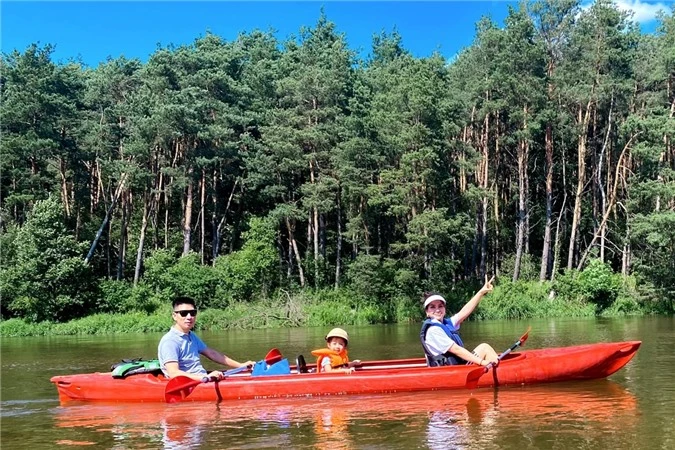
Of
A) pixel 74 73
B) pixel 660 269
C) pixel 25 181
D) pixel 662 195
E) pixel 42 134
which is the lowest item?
pixel 660 269

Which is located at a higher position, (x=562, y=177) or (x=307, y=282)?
(x=562, y=177)

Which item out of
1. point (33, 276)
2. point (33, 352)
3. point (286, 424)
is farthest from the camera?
point (33, 276)

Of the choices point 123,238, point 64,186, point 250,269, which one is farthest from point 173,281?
point 64,186

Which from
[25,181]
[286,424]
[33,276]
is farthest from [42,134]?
[286,424]

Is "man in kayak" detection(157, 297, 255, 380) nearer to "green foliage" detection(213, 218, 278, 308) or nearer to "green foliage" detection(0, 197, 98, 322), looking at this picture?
"green foliage" detection(213, 218, 278, 308)

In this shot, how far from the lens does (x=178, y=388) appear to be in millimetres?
9859

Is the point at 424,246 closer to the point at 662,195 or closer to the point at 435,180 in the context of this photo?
the point at 435,180

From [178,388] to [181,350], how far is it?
57 cm

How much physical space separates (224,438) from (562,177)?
37797 mm

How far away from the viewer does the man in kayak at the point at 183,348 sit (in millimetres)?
9305

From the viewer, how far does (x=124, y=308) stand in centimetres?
3244

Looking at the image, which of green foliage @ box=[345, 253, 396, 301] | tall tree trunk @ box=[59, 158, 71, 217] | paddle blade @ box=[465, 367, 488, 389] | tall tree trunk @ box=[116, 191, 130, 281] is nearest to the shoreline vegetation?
green foliage @ box=[345, 253, 396, 301]

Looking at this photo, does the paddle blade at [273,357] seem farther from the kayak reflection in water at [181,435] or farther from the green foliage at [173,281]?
the green foliage at [173,281]

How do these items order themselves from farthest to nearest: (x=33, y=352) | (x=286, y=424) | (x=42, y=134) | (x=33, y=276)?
1. (x=42, y=134)
2. (x=33, y=276)
3. (x=33, y=352)
4. (x=286, y=424)
